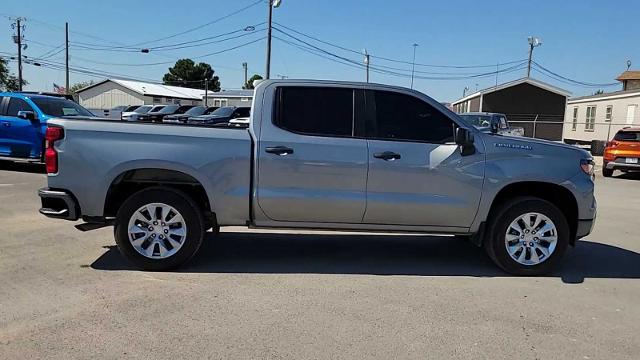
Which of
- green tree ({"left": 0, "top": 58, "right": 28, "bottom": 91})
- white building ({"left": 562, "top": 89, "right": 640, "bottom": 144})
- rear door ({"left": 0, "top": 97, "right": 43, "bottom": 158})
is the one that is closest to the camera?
rear door ({"left": 0, "top": 97, "right": 43, "bottom": 158})

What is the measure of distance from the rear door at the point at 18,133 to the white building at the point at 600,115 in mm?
25429

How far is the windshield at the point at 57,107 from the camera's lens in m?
12.8

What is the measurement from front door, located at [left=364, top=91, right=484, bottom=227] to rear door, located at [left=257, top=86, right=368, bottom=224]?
17 centimetres

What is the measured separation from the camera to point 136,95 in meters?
71.1

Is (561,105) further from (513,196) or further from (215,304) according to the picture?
(215,304)

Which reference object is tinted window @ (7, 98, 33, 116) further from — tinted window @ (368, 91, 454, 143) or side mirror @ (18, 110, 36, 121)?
tinted window @ (368, 91, 454, 143)

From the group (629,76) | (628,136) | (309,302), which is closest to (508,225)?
(309,302)

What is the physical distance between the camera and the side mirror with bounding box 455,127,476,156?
5395 mm

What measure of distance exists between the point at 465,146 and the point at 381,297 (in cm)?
178

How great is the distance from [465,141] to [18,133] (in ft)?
36.3

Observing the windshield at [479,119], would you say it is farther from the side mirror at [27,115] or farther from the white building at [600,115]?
the side mirror at [27,115]

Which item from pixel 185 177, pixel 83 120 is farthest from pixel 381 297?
pixel 83 120

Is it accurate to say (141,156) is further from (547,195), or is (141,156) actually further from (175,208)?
(547,195)

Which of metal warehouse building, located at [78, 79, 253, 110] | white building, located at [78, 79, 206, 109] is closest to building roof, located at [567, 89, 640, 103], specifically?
metal warehouse building, located at [78, 79, 253, 110]
